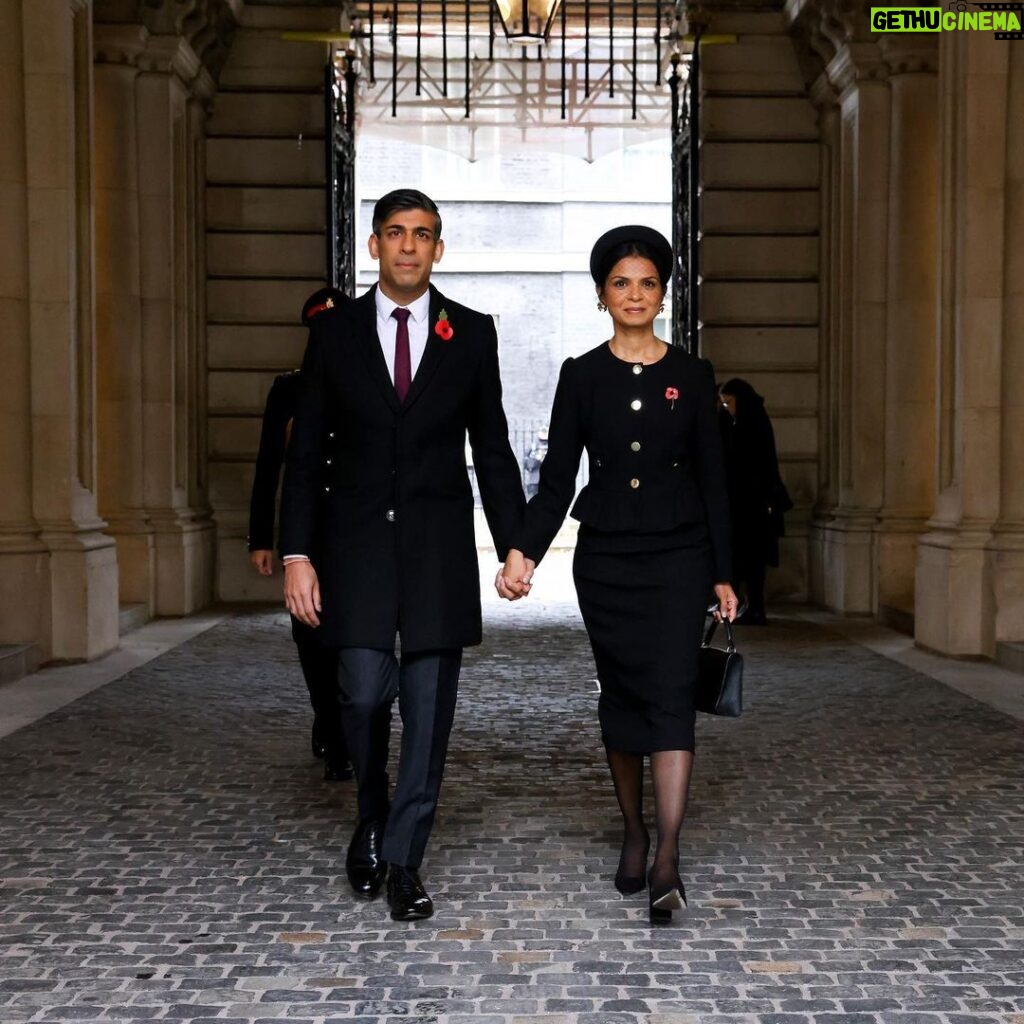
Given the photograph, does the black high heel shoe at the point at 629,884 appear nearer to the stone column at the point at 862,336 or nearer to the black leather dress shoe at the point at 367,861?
the black leather dress shoe at the point at 367,861

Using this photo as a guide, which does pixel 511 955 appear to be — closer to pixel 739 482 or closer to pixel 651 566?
pixel 651 566

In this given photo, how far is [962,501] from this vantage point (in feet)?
35.2

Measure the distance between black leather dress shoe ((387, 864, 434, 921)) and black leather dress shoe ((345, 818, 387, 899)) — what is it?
0.17 m

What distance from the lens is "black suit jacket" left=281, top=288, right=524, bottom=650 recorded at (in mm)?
4676

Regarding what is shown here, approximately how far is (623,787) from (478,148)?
102 ft

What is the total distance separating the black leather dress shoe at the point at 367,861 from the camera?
481 centimetres

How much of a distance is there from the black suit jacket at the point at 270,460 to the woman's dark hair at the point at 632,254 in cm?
194

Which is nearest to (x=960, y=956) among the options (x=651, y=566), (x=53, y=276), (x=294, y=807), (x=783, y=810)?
(x=651, y=566)

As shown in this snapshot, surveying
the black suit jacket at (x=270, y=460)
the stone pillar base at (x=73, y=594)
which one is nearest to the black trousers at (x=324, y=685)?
the black suit jacket at (x=270, y=460)

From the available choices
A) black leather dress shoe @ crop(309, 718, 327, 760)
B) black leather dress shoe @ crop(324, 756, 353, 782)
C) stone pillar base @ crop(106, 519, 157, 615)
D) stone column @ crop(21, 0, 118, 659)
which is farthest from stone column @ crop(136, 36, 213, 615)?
black leather dress shoe @ crop(324, 756, 353, 782)

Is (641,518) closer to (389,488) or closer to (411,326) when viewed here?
(389,488)

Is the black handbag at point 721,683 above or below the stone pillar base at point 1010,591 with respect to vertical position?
above

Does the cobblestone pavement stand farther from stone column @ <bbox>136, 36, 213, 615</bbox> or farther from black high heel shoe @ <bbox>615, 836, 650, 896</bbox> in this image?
stone column @ <bbox>136, 36, 213, 615</bbox>

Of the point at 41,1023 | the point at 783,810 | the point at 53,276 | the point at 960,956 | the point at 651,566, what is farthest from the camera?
the point at 53,276
